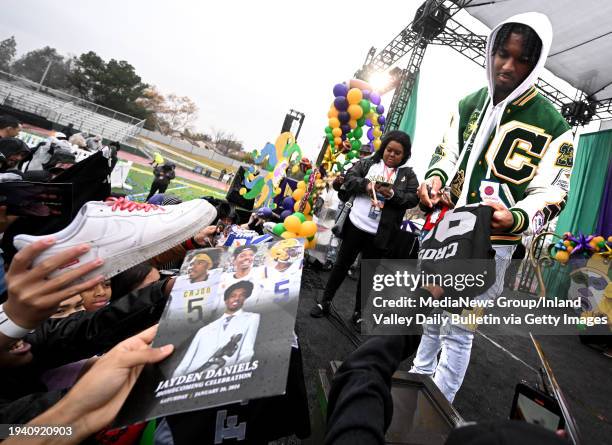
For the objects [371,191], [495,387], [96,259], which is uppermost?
[371,191]

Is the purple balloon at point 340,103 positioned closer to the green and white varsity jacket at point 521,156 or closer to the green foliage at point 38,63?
the green and white varsity jacket at point 521,156

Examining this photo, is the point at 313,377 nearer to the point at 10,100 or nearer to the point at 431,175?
the point at 431,175

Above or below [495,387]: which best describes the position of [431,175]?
above

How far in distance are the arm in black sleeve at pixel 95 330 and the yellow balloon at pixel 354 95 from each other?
3564 mm

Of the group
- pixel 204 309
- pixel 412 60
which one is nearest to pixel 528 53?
pixel 204 309

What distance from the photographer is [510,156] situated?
127cm

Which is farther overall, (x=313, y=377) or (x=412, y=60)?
(x=412, y=60)

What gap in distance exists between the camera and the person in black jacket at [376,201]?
2.18 metres

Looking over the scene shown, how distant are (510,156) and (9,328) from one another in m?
1.71

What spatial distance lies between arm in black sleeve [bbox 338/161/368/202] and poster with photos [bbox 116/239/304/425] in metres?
1.72

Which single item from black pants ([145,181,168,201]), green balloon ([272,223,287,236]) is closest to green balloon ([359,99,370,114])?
green balloon ([272,223,287,236])

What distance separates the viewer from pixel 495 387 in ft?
6.88

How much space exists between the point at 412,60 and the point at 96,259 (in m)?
9.79

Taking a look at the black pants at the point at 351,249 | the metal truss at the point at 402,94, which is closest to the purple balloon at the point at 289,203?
the black pants at the point at 351,249
